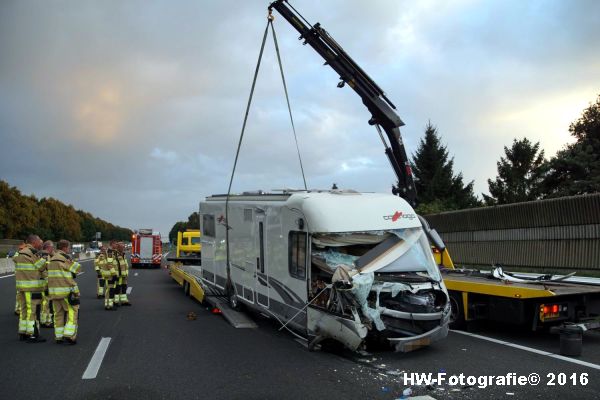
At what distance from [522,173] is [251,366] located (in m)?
34.8

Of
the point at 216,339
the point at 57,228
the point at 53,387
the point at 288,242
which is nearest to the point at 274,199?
the point at 288,242

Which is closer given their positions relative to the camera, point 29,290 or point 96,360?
point 96,360

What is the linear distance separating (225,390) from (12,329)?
6.35 meters

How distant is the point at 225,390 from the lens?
6.05 m

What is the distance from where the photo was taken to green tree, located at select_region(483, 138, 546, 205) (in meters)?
36.4

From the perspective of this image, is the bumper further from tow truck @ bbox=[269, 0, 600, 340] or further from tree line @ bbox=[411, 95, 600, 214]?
tree line @ bbox=[411, 95, 600, 214]

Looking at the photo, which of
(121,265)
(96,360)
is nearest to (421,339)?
(96,360)

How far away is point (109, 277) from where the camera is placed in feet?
43.3

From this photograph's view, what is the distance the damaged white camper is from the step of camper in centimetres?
50

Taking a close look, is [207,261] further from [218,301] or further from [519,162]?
[519,162]

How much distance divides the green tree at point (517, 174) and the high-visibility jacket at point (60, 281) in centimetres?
3342

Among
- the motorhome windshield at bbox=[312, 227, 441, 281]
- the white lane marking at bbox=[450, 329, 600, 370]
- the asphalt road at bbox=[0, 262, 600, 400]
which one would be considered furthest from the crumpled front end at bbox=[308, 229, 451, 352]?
the white lane marking at bbox=[450, 329, 600, 370]

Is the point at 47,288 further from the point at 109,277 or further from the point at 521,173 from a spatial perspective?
the point at 521,173

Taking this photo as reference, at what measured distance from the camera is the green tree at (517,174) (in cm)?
3636
